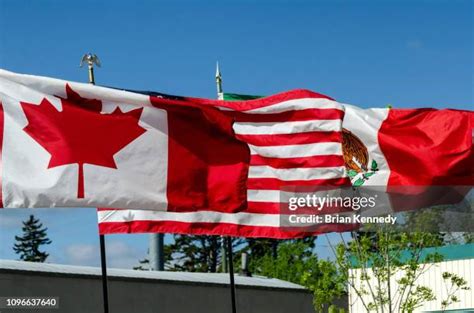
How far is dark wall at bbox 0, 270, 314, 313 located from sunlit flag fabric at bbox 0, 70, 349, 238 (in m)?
18.6

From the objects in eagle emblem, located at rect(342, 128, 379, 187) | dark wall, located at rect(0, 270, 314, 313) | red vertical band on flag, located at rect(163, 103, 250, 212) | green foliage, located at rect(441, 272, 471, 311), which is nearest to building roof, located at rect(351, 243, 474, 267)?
green foliage, located at rect(441, 272, 471, 311)

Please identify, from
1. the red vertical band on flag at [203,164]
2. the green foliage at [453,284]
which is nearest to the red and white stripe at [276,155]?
the red vertical band on flag at [203,164]

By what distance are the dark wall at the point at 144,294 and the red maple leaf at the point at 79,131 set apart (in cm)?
1949

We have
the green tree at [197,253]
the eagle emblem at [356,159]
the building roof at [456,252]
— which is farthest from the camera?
the green tree at [197,253]

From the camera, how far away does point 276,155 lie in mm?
13148

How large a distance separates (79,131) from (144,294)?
2410cm

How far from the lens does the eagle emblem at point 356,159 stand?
1367 centimetres

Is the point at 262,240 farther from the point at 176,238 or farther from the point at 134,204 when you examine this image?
the point at 134,204

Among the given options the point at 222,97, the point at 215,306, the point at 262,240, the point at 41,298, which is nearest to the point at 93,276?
the point at 41,298

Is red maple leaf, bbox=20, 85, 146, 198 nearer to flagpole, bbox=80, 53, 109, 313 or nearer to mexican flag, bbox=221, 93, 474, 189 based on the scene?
flagpole, bbox=80, 53, 109, 313

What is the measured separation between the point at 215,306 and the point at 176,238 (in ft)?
210

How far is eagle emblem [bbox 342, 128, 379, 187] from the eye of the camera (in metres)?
13.7

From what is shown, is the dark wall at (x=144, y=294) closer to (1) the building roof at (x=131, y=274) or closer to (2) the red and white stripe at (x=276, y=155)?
(1) the building roof at (x=131, y=274)

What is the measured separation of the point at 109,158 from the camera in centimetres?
1155
